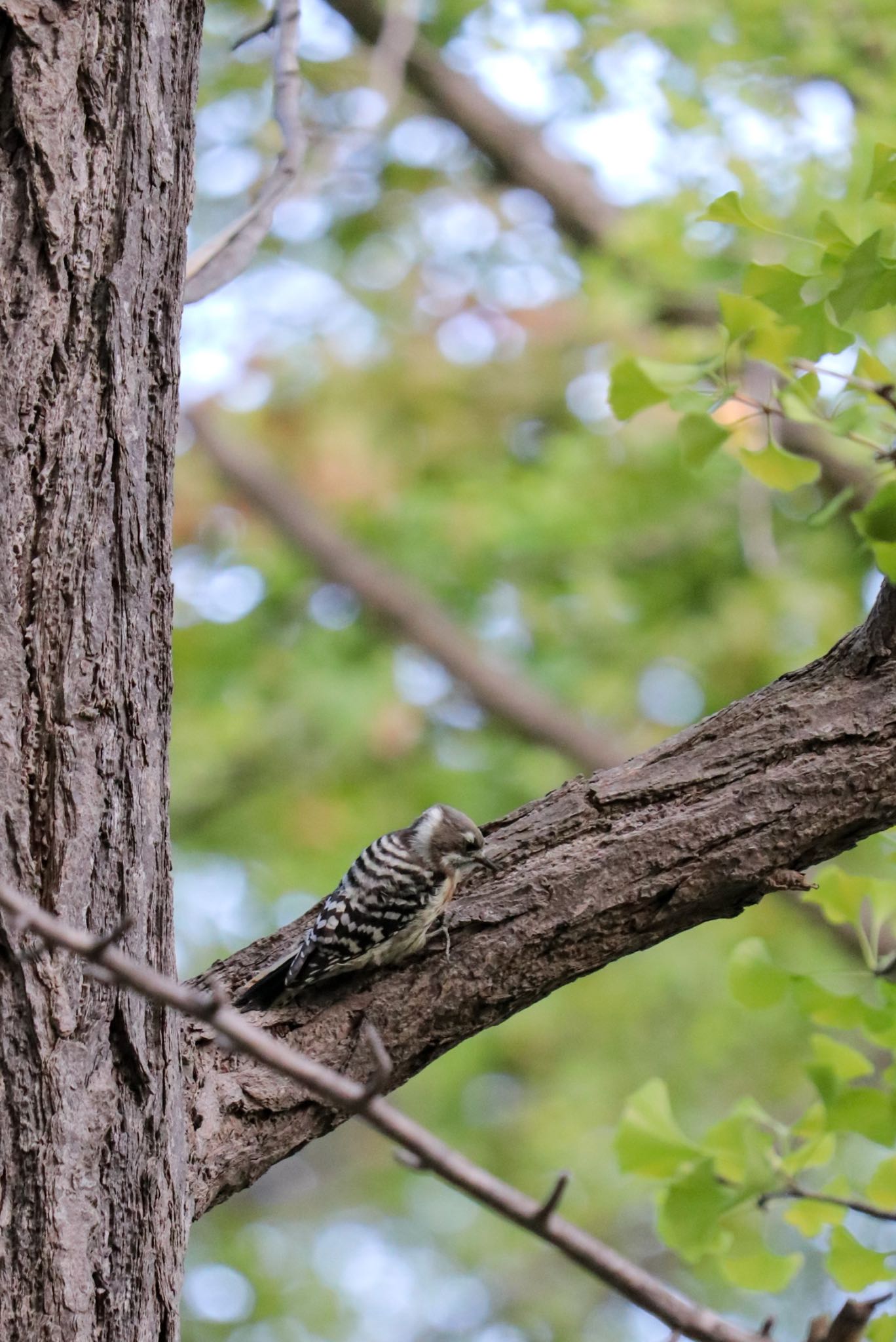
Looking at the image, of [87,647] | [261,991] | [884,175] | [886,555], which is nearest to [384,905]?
[261,991]

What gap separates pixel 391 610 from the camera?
6.73 metres

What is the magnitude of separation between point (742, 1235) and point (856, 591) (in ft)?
15.9

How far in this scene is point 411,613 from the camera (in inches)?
263

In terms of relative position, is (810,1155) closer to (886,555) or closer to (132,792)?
(886,555)

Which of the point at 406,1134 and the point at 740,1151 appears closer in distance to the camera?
the point at 406,1134

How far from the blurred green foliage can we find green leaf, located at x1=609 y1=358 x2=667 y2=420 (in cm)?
255

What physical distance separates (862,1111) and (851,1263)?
0.81 feet

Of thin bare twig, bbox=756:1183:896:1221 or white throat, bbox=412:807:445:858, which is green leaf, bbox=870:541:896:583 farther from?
white throat, bbox=412:807:445:858

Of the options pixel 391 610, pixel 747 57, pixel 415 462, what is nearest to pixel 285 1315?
pixel 391 610

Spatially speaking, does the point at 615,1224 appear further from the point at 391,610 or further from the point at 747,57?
the point at 747,57

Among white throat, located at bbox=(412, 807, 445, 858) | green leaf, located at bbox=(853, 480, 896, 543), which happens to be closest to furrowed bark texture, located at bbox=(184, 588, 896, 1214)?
green leaf, located at bbox=(853, 480, 896, 543)

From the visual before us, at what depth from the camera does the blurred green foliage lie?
18.8 feet

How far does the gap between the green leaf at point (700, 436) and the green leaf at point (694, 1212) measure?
122 centimetres

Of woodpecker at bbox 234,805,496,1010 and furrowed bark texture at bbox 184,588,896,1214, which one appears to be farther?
woodpecker at bbox 234,805,496,1010
